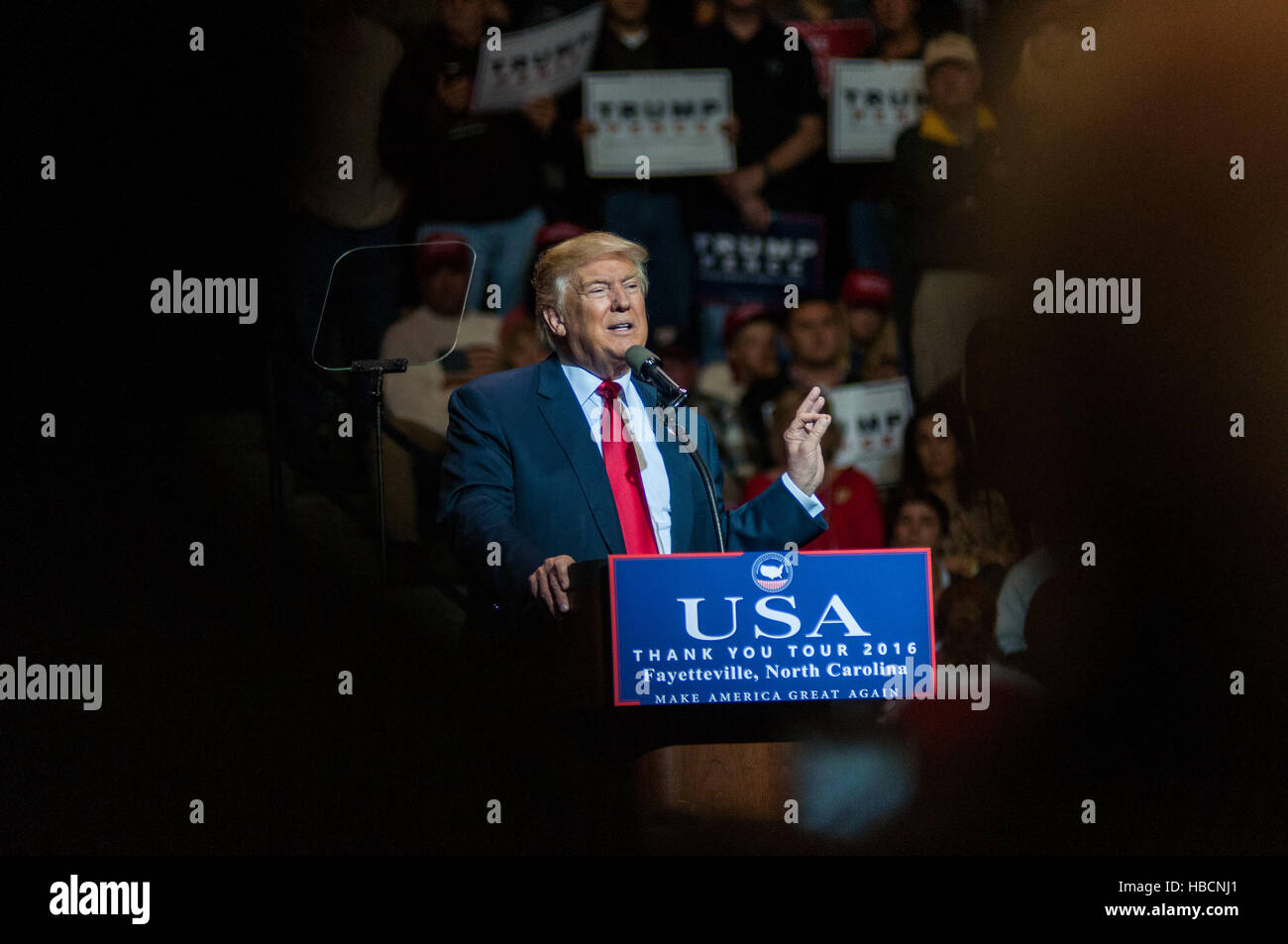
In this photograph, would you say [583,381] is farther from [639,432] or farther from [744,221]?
[744,221]

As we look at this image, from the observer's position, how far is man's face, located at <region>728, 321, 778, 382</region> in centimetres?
548

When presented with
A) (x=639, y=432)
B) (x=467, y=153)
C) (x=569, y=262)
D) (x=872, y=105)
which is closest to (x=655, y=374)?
(x=639, y=432)

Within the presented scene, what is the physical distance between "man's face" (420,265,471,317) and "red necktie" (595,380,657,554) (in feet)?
4.50

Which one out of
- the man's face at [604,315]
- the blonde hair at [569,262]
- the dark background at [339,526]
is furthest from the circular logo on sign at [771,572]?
the dark background at [339,526]

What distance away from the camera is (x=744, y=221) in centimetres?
545

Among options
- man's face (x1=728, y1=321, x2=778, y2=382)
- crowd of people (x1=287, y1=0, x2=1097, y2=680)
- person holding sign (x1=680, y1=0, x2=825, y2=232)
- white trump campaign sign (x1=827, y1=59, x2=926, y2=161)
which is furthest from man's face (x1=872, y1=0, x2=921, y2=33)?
man's face (x1=728, y1=321, x2=778, y2=382)

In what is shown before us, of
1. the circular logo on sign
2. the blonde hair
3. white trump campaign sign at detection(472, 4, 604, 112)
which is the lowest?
the circular logo on sign

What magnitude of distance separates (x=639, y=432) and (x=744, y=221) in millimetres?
1766

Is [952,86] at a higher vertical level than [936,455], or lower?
higher

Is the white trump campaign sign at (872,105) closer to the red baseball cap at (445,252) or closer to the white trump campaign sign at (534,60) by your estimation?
the white trump campaign sign at (534,60)

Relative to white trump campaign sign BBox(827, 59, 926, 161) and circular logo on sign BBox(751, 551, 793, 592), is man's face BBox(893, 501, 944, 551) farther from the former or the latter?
circular logo on sign BBox(751, 551, 793, 592)

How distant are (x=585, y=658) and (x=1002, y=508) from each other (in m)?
2.37

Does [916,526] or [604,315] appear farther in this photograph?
[916,526]
